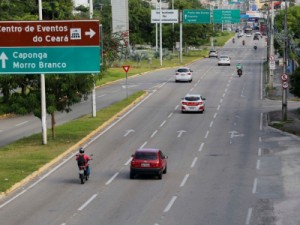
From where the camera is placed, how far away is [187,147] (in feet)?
146

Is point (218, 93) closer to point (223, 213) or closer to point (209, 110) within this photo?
point (209, 110)

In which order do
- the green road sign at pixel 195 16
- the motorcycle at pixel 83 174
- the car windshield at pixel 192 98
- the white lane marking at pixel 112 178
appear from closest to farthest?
1. the motorcycle at pixel 83 174
2. the white lane marking at pixel 112 178
3. the car windshield at pixel 192 98
4. the green road sign at pixel 195 16

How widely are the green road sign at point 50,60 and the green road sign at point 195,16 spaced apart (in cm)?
7993

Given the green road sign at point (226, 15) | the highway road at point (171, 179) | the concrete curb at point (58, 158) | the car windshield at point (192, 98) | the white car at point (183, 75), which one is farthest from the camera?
the green road sign at point (226, 15)

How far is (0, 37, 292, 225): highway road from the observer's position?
27.2m

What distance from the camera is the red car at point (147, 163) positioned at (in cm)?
3428

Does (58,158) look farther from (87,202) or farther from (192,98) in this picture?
(192,98)

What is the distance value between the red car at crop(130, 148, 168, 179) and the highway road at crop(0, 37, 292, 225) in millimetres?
465

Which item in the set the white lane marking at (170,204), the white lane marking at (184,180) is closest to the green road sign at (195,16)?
the white lane marking at (184,180)

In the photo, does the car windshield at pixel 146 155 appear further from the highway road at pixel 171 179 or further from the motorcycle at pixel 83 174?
the motorcycle at pixel 83 174

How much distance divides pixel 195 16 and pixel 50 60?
80798mm

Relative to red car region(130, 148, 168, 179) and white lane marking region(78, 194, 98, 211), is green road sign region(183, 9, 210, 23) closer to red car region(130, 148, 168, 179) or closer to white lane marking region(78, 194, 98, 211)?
red car region(130, 148, 168, 179)

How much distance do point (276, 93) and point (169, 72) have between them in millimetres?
27985

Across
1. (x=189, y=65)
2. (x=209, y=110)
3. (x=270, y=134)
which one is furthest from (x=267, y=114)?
(x=189, y=65)
